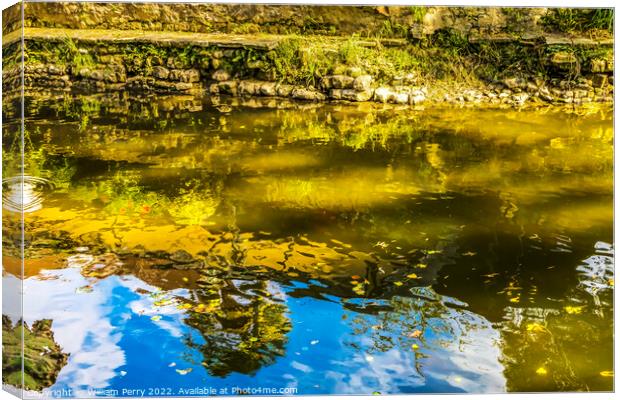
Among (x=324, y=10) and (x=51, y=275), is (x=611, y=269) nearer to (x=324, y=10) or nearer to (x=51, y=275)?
(x=51, y=275)

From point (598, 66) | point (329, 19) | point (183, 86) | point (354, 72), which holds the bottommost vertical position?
point (183, 86)

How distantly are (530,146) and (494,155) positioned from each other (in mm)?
484

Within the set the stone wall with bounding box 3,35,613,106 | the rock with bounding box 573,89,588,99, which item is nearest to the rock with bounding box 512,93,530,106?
the stone wall with bounding box 3,35,613,106

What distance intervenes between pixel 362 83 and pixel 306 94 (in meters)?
0.67

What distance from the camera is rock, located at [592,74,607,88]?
9188mm

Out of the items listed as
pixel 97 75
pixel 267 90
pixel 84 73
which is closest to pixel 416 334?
pixel 267 90

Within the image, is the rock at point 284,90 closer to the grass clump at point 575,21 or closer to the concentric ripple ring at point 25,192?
the grass clump at point 575,21

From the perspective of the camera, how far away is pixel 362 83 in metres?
9.12

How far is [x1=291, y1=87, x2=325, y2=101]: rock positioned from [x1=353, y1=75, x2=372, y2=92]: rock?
42 cm

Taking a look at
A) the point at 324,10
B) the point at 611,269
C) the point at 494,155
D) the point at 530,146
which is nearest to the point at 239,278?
the point at 611,269

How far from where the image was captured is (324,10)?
34.0 ft

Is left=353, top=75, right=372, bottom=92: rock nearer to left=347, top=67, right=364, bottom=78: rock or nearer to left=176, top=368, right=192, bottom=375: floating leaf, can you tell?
left=347, top=67, right=364, bottom=78: rock

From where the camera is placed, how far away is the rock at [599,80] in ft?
30.1

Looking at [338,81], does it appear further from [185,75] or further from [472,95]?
[185,75]
